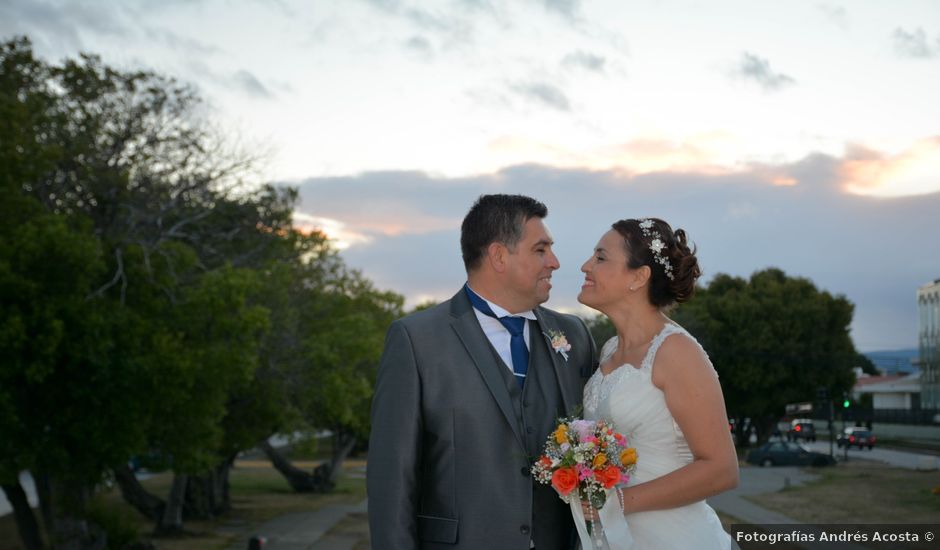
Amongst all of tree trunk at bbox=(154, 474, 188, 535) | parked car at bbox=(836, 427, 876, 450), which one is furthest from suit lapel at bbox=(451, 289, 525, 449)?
parked car at bbox=(836, 427, 876, 450)

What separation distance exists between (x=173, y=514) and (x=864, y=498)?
866 inches

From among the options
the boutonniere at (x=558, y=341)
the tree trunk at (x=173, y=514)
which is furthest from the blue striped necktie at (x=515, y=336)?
the tree trunk at (x=173, y=514)

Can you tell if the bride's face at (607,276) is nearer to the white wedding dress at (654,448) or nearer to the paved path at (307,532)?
the white wedding dress at (654,448)

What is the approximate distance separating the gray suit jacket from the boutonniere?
1.05ft

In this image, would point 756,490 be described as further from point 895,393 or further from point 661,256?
point 895,393

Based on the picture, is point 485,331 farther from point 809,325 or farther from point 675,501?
point 809,325

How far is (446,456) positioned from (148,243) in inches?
841

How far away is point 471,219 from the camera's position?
5.51 meters

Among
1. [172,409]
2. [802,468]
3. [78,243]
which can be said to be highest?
[78,243]

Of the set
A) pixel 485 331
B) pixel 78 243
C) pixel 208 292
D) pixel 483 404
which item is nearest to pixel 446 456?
pixel 483 404

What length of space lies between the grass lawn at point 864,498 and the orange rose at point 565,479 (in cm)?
2672

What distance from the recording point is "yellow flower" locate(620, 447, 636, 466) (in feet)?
16.6

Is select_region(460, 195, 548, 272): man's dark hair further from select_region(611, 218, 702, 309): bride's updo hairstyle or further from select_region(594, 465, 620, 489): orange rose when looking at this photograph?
select_region(594, 465, 620, 489): orange rose

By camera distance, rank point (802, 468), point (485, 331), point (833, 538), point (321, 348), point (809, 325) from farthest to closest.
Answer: point (809, 325)
point (802, 468)
point (321, 348)
point (833, 538)
point (485, 331)
